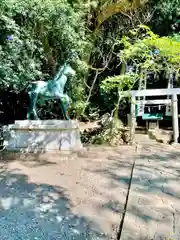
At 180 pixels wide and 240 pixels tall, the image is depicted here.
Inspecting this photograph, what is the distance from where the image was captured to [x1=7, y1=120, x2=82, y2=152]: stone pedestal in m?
5.12

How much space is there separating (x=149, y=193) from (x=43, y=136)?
2470 millimetres

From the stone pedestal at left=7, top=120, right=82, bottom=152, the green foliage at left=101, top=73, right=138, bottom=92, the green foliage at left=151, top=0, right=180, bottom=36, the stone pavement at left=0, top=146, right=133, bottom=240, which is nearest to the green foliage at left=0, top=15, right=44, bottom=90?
the stone pedestal at left=7, top=120, right=82, bottom=152

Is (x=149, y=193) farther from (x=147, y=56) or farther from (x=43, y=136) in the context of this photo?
(x=147, y=56)

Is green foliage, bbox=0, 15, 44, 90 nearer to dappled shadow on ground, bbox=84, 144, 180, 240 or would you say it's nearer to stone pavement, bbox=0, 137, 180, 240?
stone pavement, bbox=0, 137, 180, 240

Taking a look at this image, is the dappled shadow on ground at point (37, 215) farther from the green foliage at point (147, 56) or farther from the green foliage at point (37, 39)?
the green foliage at point (147, 56)

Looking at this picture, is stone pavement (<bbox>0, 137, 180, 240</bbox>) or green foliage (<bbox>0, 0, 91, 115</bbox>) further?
green foliage (<bbox>0, 0, 91, 115</bbox>)

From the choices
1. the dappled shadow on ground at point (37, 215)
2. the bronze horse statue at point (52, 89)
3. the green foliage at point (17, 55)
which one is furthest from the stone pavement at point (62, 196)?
the green foliage at point (17, 55)

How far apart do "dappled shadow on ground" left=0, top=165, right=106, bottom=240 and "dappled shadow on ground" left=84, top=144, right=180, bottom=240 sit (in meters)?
0.42

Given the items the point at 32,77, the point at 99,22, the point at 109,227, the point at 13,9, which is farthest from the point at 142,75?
the point at 109,227

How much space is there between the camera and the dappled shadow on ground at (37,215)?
2438 mm

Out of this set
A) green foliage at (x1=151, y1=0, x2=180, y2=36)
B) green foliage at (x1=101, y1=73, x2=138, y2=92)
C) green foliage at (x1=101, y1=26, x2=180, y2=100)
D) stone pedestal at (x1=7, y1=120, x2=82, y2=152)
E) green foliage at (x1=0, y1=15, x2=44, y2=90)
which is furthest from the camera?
green foliage at (x1=151, y1=0, x2=180, y2=36)

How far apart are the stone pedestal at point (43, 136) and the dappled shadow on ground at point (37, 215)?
1.45m

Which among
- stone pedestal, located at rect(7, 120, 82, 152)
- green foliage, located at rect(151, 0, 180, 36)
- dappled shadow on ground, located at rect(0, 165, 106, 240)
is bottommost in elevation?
dappled shadow on ground, located at rect(0, 165, 106, 240)

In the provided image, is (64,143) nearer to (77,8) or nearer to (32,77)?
(32,77)
